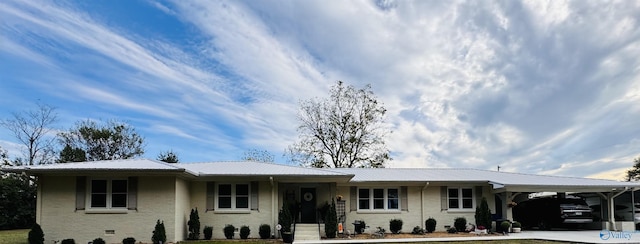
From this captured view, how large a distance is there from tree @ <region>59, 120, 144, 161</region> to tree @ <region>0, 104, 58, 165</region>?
2.64 metres

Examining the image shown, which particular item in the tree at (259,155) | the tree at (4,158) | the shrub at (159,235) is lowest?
the shrub at (159,235)

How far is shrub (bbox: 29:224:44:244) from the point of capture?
16.0 metres

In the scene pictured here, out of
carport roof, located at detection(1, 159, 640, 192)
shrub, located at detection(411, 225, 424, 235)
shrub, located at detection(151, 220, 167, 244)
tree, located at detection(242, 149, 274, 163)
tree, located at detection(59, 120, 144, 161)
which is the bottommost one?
shrub, located at detection(411, 225, 424, 235)

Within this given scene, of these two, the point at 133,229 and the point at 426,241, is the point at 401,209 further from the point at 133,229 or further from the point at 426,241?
the point at 133,229

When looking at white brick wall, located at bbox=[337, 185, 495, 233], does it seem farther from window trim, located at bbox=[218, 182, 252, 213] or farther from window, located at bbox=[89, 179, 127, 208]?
window, located at bbox=[89, 179, 127, 208]

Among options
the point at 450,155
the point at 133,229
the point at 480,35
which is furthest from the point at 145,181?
the point at 450,155

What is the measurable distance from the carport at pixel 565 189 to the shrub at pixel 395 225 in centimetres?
432

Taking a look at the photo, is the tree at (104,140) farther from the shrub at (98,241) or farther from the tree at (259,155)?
the shrub at (98,241)

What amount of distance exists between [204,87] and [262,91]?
3357mm

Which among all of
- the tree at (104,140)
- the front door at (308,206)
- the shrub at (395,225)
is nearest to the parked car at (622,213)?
the shrub at (395,225)

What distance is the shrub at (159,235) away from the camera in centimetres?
1631

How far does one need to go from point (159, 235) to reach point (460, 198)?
1281 cm

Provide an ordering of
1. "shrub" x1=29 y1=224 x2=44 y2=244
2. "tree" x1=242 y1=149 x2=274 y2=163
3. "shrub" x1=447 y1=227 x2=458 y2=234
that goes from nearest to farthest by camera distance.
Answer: "shrub" x1=29 y1=224 x2=44 y2=244
"shrub" x1=447 y1=227 x2=458 y2=234
"tree" x1=242 y1=149 x2=274 y2=163

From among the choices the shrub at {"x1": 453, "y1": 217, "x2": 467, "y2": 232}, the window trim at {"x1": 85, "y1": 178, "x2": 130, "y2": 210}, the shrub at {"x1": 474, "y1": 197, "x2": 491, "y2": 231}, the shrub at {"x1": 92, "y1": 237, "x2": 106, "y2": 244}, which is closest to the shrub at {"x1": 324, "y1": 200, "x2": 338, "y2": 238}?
the shrub at {"x1": 453, "y1": 217, "x2": 467, "y2": 232}
